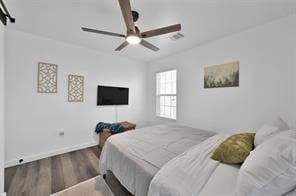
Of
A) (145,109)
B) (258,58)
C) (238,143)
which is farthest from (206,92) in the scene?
(145,109)

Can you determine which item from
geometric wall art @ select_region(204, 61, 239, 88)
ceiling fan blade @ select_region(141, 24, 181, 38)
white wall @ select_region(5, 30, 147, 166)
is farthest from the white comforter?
white wall @ select_region(5, 30, 147, 166)

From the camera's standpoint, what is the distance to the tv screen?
3.65 metres

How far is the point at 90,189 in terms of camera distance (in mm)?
1860

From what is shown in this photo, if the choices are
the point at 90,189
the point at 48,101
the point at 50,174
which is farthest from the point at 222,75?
the point at 48,101

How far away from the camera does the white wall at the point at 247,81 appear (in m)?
2.04

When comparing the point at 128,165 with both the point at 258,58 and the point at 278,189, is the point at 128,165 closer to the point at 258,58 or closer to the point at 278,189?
the point at 278,189

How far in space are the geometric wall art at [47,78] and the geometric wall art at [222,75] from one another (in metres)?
3.32

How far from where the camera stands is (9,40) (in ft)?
8.07

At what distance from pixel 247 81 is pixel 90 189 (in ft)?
9.98

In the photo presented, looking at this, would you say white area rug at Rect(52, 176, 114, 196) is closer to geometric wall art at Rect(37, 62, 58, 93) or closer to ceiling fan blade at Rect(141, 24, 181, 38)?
geometric wall art at Rect(37, 62, 58, 93)

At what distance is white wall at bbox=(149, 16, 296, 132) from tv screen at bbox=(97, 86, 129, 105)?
1.79 meters

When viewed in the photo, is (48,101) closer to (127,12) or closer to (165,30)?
(127,12)

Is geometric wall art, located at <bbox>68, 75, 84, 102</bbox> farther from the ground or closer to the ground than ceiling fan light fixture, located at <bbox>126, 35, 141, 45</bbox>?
closer to the ground

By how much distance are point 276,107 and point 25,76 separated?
4.44 metres
